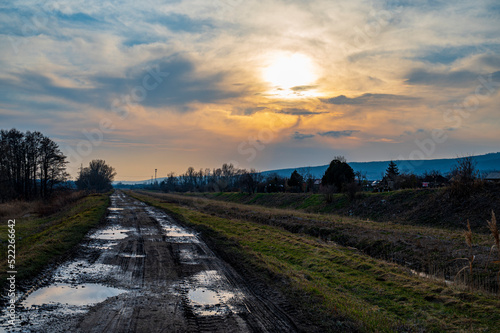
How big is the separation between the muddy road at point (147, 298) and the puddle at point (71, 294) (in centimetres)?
2

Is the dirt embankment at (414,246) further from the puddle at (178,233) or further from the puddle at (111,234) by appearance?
the puddle at (111,234)

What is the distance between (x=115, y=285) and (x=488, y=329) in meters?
9.01

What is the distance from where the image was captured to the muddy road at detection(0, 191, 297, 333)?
6137 millimetres

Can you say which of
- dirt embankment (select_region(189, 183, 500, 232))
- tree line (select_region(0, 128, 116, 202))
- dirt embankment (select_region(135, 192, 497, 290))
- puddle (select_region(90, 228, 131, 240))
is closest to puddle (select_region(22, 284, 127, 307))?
puddle (select_region(90, 228, 131, 240))

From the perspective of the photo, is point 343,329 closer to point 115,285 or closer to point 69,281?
point 115,285

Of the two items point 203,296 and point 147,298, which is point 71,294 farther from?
point 203,296

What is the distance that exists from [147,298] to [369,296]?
19.8ft

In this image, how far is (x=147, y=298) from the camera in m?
7.62

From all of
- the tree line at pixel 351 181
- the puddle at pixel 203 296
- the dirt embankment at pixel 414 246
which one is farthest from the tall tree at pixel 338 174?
the puddle at pixel 203 296

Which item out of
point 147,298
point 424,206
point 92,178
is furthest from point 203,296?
point 92,178

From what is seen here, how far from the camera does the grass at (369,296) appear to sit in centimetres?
695

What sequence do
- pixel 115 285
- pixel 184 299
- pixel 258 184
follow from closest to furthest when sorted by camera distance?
pixel 184 299
pixel 115 285
pixel 258 184

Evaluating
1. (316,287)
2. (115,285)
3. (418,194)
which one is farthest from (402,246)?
(418,194)

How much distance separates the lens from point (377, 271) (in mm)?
11539
